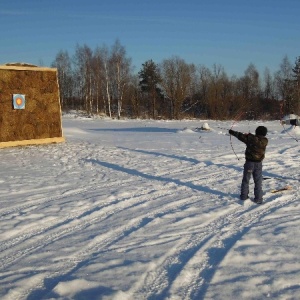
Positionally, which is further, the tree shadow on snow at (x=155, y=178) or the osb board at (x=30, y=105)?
the osb board at (x=30, y=105)

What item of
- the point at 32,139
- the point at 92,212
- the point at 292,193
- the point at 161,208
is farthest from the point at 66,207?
the point at 32,139

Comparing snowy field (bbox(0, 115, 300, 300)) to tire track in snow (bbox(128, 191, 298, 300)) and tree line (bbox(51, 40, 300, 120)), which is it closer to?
tire track in snow (bbox(128, 191, 298, 300))

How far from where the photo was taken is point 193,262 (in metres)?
4.48

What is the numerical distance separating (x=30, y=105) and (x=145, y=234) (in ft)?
35.8

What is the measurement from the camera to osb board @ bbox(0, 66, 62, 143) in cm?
1430

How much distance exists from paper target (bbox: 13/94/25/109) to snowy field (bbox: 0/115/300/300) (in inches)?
169

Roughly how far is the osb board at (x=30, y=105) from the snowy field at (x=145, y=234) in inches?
160

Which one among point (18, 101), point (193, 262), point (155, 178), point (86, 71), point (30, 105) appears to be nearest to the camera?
point (193, 262)

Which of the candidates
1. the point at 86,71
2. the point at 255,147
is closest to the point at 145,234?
the point at 255,147

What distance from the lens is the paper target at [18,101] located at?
1439cm

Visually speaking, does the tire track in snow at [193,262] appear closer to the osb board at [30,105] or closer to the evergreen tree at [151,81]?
the osb board at [30,105]

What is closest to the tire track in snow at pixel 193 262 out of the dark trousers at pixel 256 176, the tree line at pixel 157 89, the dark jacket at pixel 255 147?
the dark trousers at pixel 256 176

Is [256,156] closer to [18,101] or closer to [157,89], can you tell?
[18,101]

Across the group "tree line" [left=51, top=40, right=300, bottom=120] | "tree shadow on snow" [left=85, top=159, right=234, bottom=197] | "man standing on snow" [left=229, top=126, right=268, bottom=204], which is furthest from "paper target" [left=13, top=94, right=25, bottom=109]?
"tree line" [left=51, top=40, right=300, bottom=120]
